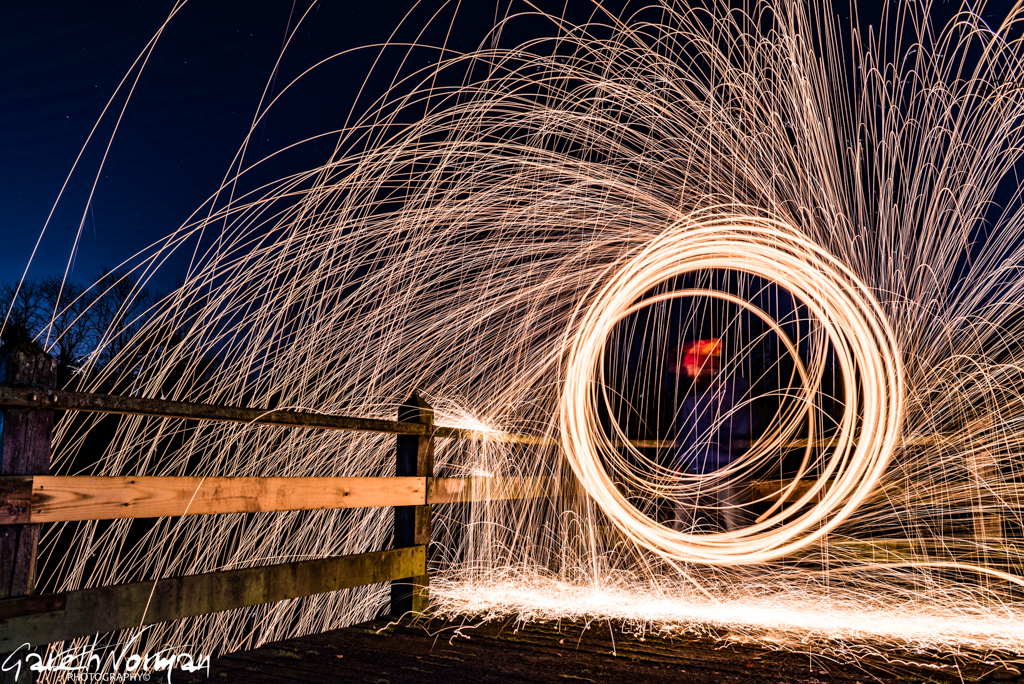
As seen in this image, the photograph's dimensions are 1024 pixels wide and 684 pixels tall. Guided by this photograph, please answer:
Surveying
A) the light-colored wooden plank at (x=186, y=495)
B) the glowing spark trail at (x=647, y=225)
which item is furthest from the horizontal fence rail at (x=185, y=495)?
the glowing spark trail at (x=647, y=225)

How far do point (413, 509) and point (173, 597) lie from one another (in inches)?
70.8

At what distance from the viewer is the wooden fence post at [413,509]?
4.61 meters

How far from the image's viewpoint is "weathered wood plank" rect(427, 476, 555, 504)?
4.94 m

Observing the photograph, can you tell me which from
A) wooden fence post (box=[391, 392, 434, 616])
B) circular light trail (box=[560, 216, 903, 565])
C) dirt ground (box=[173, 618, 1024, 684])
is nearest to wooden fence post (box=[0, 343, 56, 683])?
dirt ground (box=[173, 618, 1024, 684])

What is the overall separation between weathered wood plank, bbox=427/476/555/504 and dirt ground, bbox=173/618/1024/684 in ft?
3.11

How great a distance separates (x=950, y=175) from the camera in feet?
20.1

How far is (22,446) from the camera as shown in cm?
270

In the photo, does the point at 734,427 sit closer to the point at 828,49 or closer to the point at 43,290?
the point at 828,49

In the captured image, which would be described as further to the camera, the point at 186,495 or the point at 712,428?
the point at 712,428

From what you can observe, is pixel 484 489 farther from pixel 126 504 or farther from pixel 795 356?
pixel 126 504

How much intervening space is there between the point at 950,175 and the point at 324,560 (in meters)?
5.46

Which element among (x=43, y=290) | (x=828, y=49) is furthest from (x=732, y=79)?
(x=43, y=290)

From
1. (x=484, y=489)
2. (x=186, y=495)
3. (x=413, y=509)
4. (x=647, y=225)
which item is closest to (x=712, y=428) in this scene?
(x=647, y=225)

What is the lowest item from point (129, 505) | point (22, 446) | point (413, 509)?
point (413, 509)
